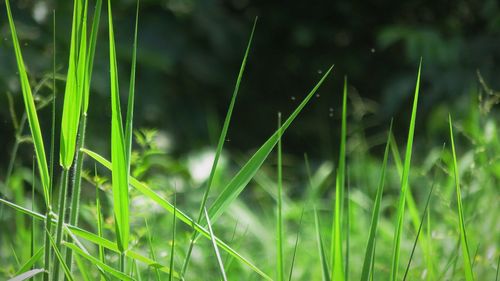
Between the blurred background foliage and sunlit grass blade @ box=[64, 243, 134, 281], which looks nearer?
sunlit grass blade @ box=[64, 243, 134, 281]

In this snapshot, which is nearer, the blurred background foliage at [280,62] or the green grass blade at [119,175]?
the green grass blade at [119,175]

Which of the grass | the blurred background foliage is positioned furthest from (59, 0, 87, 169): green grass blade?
the blurred background foliage

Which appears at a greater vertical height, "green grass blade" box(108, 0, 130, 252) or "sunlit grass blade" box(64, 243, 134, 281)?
"green grass blade" box(108, 0, 130, 252)

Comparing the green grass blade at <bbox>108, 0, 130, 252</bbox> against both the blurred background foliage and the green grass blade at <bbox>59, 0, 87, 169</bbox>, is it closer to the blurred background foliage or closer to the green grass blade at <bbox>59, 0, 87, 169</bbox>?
the green grass blade at <bbox>59, 0, 87, 169</bbox>

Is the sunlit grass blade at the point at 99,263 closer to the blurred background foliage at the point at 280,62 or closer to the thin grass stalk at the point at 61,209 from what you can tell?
the thin grass stalk at the point at 61,209

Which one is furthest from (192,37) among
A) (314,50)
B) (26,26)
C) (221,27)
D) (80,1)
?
(80,1)

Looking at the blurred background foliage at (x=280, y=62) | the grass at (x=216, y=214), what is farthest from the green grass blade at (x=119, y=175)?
the blurred background foliage at (x=280, y=62)

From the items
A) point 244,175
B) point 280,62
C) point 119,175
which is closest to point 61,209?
point 119,175
